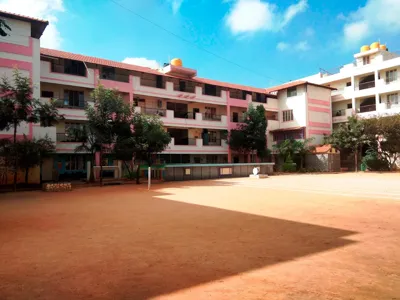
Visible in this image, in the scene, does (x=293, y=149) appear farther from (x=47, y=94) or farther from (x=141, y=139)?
(x=47, y=94)

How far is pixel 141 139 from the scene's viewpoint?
22766mm

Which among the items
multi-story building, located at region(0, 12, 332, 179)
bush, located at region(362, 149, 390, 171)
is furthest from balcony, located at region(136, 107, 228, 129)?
bush, located at region(362, 149, 390, 171)

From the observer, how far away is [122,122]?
21.7m

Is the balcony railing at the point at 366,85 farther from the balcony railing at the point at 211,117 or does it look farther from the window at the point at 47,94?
the window at the point at 47,94

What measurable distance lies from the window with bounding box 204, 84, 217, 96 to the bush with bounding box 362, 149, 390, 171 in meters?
20.2

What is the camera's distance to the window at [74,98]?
27420mm

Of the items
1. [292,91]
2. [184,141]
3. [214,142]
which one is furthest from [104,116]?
[292,91]

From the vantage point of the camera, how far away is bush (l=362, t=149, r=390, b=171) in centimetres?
3378

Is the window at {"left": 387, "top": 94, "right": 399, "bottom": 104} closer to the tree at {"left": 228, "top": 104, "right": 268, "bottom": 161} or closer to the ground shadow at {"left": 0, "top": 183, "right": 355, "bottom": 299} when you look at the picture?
the tree at {"left": 228, "top": 104, "right": 268, "bottom": 161}

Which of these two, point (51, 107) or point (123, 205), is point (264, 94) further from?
point (123, 205)

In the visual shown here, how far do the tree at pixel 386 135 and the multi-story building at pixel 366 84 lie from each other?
4.33m

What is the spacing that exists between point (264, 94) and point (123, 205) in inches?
1303

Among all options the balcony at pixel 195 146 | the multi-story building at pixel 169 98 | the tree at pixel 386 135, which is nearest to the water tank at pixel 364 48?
the multi-story building at pixel 169 98

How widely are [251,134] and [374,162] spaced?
15039 millimetres
